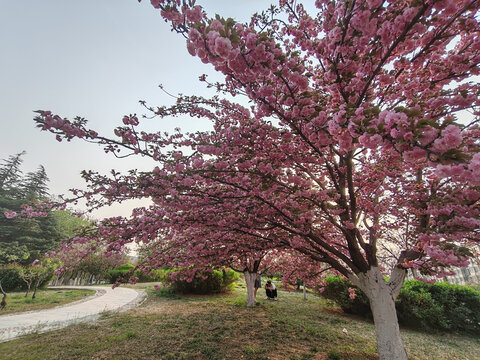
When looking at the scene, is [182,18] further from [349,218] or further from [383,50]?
[349,218]

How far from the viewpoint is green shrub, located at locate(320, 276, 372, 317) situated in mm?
9172

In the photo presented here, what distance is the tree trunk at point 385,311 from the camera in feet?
13.0

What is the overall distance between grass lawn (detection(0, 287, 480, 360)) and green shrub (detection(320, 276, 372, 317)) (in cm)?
67

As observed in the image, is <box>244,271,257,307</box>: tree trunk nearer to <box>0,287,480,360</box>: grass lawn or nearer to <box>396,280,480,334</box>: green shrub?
<box>0,287,480,360</box>: grass lawn

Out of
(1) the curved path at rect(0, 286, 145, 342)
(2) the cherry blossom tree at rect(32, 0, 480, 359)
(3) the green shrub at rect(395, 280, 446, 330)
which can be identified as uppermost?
(2) the cherry blossom tree at rect(32, 0, 480, 359)

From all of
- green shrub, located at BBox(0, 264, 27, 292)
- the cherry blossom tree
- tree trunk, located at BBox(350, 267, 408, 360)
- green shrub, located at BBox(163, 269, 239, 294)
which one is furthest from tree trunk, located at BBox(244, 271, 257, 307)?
green shrub, located at BBox(0, 264, 27, 292)

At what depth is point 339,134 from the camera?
235 cm

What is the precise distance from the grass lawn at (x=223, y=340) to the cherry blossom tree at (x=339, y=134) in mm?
2146

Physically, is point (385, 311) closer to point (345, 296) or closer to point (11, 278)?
point (345, 296)

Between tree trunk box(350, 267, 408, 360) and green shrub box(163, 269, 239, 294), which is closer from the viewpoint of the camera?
tree trunk box(350, 267, 408, 360)

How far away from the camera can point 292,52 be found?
271 cm

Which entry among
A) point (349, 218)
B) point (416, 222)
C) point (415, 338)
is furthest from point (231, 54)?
point (415, 338)

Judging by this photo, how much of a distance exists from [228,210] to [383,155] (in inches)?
143

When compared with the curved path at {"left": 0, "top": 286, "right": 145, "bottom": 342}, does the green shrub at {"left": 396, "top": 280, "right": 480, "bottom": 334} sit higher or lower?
higher
